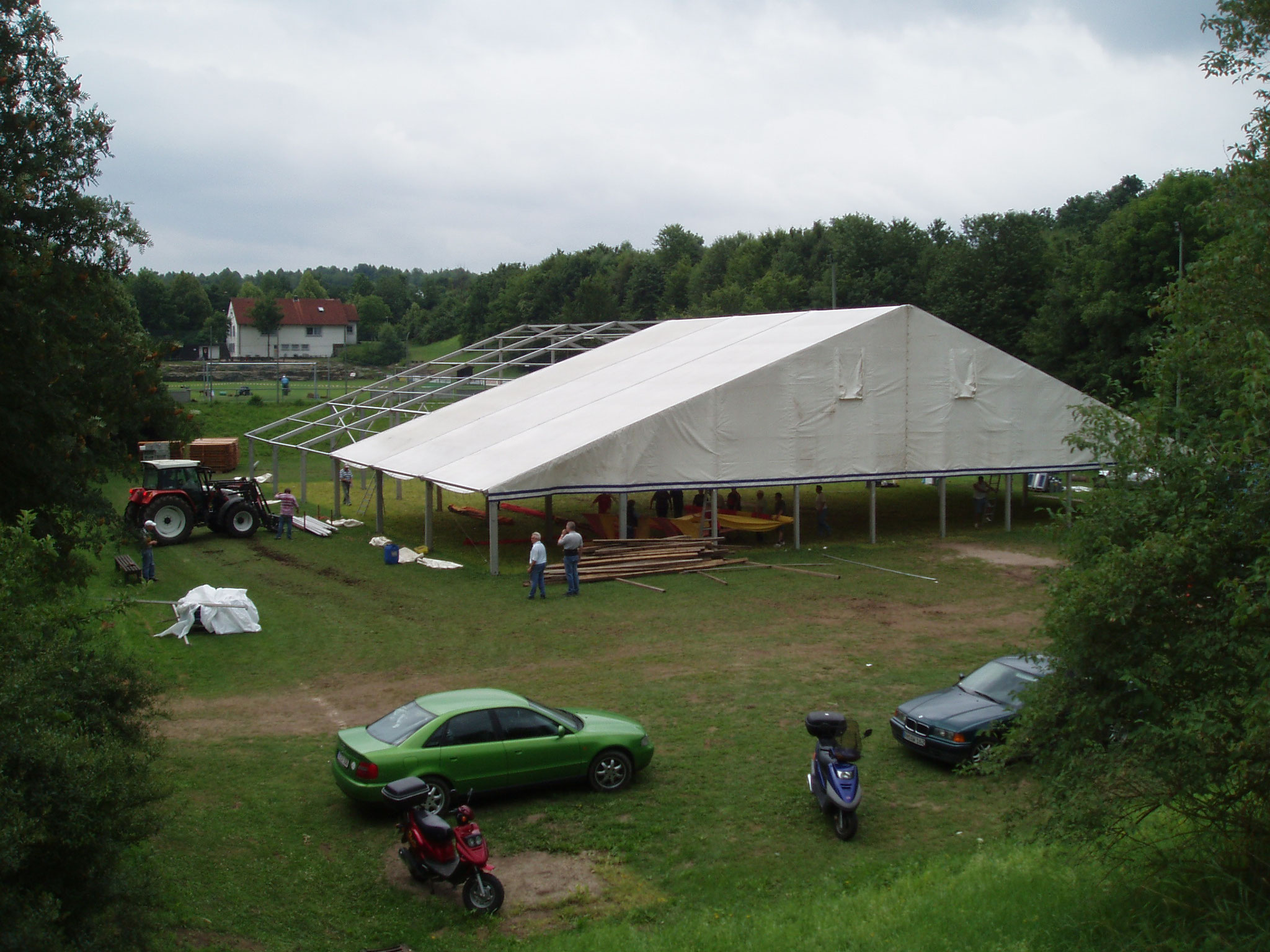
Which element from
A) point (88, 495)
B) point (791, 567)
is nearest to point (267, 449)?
point (791, 567)

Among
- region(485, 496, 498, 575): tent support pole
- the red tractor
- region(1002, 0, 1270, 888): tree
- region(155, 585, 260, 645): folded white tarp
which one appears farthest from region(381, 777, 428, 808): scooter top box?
the red tractor

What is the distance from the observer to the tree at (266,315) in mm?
92875

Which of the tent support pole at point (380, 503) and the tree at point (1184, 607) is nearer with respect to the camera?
the tree at point (1184, 607)

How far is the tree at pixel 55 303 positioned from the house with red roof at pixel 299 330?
305ft

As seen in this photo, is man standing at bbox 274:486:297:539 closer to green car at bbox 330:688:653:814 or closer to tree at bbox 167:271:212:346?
green car at bbox 330:688:653:814

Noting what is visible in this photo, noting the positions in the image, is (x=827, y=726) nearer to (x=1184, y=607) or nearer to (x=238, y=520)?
(x=1184, y=607)

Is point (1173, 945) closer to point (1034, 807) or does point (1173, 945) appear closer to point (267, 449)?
point (1034, 807)

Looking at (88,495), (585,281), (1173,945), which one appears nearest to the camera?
(1173,945)

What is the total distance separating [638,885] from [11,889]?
5185 millimetres

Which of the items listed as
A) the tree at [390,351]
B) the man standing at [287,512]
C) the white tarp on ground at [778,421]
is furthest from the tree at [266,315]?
the man standing at [287,512]

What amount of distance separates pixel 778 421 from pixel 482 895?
19720 millimetres

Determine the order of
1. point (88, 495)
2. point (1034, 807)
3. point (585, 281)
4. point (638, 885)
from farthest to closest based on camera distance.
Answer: point (585, 281)
point (88, 495)
point (638, 885)
point (1034, 807)

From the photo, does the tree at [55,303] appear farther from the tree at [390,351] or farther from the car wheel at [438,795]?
the tree at [390,351]

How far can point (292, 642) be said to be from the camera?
59.3ft
